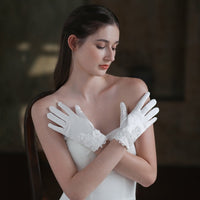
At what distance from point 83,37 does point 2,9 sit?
3623mm

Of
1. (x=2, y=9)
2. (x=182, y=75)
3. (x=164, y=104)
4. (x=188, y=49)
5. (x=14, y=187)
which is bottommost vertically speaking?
(x=14, y=187)

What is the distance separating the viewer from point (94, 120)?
57.1 inches

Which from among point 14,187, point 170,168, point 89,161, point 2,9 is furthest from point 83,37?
point 2,9

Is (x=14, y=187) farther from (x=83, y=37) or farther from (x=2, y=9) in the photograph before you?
(x=83, y=37)

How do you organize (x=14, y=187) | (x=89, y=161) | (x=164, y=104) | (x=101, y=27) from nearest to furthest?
(x=101, y=27) → (x=89, y=161) → (x=14, y=187) → (x=164, y=104)

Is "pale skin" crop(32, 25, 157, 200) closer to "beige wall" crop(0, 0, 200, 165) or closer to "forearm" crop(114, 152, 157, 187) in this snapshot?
"forearm" crop(114, 152, 157, 187)

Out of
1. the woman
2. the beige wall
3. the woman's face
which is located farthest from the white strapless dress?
the beige wall

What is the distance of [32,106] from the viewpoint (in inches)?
57.3

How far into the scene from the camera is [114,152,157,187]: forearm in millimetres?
1346

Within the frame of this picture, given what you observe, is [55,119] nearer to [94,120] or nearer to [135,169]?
[94,120]

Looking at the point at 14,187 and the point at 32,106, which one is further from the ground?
the point at 32,106

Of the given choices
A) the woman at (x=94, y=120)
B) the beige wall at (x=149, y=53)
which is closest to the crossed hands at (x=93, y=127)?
the woman at (x=94, y=120)

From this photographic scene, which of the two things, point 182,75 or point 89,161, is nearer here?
point 89,161

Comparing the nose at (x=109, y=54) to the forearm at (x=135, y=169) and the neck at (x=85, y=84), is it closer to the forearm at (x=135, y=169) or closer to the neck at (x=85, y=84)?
the neck at (x=85, y=84)
